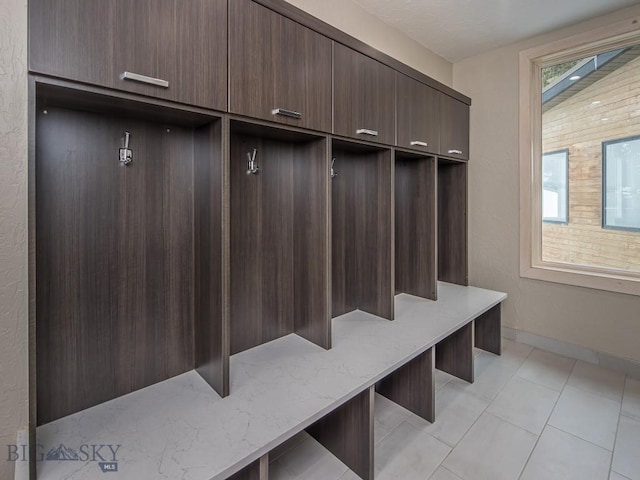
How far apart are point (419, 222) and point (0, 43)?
2.44 m

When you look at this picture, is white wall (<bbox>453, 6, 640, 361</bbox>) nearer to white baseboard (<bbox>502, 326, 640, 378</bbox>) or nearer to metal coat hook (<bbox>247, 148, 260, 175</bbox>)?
white baseboard (<bbox>502, 326, 640, 378</bbox>)

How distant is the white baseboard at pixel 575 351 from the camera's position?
7.55 ft

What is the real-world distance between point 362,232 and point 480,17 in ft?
6.01

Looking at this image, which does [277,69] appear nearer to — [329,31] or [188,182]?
[329,31]

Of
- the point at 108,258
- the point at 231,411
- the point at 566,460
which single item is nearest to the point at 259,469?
the point at 231,411

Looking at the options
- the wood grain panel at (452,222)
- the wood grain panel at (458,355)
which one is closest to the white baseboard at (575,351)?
the wood grain panel at (452,222)

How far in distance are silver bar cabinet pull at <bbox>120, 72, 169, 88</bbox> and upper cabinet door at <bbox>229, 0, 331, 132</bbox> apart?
251 mm

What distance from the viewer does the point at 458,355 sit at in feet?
7.55

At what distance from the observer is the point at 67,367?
1189mm

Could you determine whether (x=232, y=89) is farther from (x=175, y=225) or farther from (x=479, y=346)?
(x=479, y=346)

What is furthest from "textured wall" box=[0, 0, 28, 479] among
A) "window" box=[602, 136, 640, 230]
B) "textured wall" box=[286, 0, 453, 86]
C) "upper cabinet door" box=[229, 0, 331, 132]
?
"window" box=[602, 136, 640, 230]

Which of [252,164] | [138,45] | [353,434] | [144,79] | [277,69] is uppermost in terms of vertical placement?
[277,69]

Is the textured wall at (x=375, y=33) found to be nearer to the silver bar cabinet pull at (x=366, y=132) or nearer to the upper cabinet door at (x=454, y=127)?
the upper cabinet door at (x=454, y=127)

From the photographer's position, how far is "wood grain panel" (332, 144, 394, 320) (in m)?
2.04
